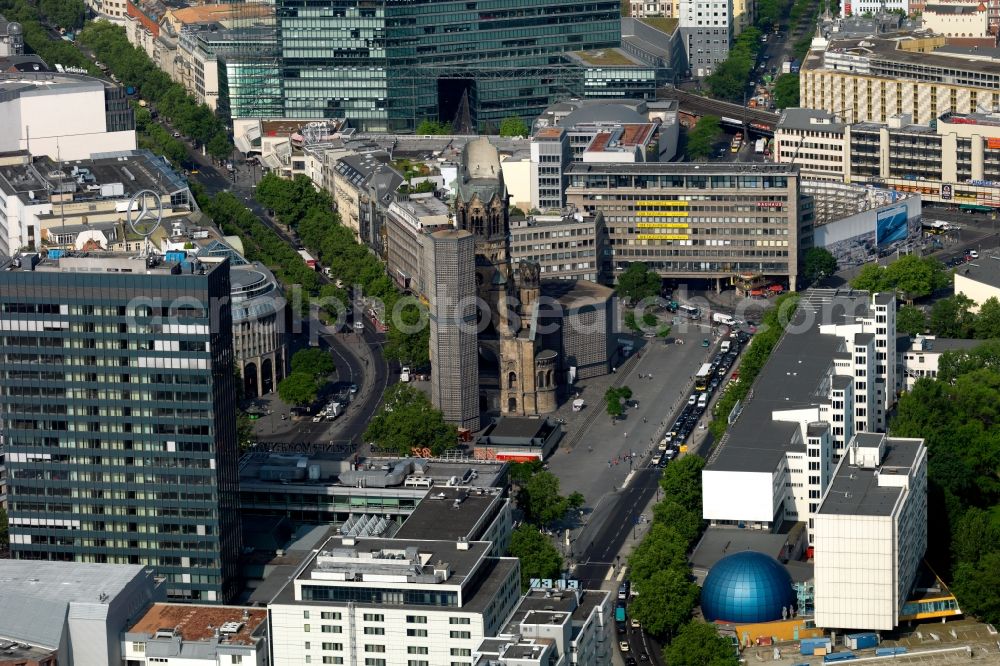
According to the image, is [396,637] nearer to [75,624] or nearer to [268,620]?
[268,620]

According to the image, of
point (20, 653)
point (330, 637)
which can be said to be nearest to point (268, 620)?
point (330, 637)

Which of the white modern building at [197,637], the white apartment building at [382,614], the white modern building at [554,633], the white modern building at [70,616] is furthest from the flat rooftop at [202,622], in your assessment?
the white modern building at [554,633]

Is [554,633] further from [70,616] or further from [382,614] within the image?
[70,616]

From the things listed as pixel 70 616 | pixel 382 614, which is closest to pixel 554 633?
pixel 382 614

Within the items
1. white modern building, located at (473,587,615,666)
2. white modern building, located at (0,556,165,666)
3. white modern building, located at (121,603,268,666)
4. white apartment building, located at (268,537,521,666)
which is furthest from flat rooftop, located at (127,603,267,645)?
white modern building, located at (473,587,615,666)

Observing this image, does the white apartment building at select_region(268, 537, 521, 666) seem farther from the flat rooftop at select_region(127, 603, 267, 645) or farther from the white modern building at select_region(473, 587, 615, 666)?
the white modern building at select_region(473, 587, 615, 666)

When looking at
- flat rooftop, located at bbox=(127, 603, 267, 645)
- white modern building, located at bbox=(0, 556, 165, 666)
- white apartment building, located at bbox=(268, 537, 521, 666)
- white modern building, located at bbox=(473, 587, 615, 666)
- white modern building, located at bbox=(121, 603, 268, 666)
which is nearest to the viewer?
white modern building, located at bbox=(473, 587, 615, 666)
